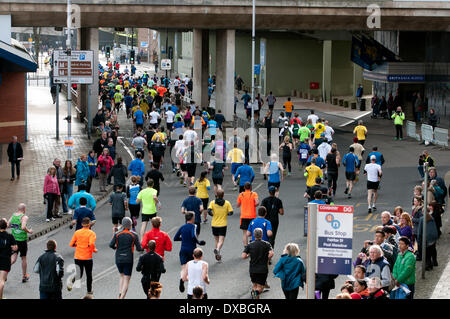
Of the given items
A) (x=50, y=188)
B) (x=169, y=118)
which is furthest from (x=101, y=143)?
(x=169, y=118)

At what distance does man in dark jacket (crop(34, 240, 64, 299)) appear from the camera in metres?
14.5

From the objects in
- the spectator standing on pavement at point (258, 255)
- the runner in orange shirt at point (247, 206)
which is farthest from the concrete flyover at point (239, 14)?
the spectator standing on pavement at point (258, 255)

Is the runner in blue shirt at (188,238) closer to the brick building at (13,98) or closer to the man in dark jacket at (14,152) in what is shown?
the man in dark jacket at (14,152)

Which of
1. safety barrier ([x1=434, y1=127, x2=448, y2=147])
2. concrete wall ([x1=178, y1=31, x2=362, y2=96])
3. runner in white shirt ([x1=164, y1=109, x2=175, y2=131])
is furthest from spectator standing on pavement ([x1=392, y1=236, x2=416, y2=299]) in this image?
concrete wall ([x1=178, y1=31, x2=362, y2=96])

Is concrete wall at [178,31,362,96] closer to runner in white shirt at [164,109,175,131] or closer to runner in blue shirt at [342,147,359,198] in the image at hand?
runner in white shirt at [164,109,175,131]

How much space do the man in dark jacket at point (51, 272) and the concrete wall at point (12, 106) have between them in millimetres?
23807

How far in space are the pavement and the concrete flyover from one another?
16.9 ft

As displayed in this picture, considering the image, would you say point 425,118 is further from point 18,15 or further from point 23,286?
point 23,286

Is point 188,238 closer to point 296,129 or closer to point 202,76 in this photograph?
point 296,129

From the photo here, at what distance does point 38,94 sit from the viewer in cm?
6328

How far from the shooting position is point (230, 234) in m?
21.2

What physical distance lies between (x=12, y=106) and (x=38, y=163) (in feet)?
20.1

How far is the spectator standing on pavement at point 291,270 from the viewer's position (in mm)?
14180
